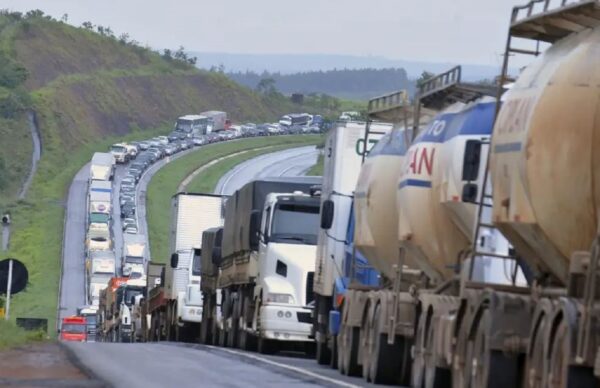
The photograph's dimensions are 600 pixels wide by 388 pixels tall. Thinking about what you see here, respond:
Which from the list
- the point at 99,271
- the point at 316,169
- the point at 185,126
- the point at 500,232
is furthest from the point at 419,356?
the point at 185,126

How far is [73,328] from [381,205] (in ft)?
164

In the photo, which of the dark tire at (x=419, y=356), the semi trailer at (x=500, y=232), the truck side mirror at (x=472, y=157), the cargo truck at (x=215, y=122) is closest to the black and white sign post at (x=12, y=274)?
the semi trailer at (x=500, y=232)

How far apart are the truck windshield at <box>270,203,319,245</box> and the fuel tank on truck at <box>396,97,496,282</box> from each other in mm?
11800

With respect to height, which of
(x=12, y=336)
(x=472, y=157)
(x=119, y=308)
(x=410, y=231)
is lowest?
(x=119, y=308)

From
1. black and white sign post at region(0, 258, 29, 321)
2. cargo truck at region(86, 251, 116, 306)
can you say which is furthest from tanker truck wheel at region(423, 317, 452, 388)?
cargo truck at region(86, 251, 116, 306)

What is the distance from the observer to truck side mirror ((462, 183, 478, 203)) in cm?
1991

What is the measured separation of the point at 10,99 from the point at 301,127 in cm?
3345

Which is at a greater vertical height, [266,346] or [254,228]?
[254,228]

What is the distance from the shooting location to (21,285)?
127ft

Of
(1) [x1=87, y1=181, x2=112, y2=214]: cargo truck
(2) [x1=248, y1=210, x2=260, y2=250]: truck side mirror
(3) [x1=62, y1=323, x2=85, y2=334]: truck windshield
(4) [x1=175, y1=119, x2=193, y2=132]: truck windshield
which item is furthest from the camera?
(4) [x1=175, y1=119, x2=193, y2=132]: truck windshield

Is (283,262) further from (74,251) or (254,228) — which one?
(74,251)

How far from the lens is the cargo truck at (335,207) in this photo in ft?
99.7

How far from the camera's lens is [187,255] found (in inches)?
2069

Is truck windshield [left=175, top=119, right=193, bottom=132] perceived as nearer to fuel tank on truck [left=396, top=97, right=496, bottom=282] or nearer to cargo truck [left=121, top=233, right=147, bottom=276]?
cargo truck [left=121, top=233, right=147, bottom=276]
